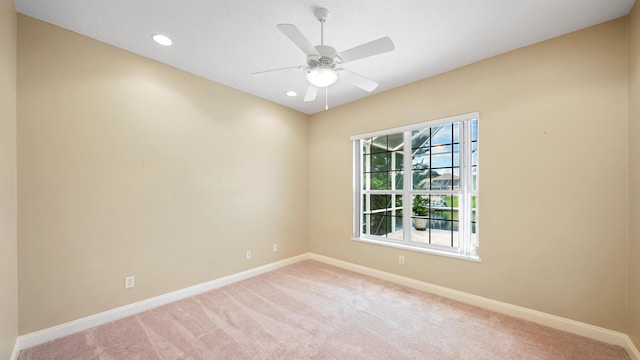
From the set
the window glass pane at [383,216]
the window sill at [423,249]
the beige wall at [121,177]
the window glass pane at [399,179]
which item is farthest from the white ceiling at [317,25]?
the window sill at [423,249]

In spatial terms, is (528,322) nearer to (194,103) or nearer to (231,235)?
(231,235)

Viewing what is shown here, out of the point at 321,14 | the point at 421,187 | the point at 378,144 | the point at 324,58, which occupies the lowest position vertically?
the point at 421,187

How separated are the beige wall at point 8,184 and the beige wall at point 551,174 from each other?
383cm

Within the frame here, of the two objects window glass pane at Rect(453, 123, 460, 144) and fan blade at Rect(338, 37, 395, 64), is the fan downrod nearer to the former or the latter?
fan blade at Rect(338, 37, 395, 64)

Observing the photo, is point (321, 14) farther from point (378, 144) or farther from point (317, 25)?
point (378, 144)

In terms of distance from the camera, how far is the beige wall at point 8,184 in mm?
1694

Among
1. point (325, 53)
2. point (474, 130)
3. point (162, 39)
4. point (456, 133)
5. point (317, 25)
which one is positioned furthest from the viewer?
point (456, 133)

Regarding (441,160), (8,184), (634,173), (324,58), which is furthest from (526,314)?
(8,184)

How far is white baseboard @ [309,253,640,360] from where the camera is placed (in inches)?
81.4

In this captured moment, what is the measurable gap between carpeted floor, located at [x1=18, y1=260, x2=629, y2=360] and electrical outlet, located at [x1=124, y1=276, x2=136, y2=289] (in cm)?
32

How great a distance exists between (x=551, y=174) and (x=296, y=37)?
2624 millimetres

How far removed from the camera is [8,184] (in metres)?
1.84

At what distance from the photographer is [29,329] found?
2.07 metres

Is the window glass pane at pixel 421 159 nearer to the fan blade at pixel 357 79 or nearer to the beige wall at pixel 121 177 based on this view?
the fan blade at pixel 357 79
